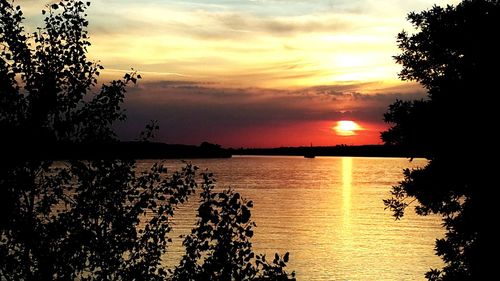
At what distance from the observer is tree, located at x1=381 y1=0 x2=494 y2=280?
29797 millimetres

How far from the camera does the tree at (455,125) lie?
2980cm

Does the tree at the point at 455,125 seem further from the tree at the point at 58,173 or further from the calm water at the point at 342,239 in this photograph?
the calm water at the point at 342,239

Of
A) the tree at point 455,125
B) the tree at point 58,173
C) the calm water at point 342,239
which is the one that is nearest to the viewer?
the tree at point 58,173

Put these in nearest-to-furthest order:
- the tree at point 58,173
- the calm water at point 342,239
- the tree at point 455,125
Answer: the tree at point 58,173 < the tree at point 455,125 < the calm water at point 342,239

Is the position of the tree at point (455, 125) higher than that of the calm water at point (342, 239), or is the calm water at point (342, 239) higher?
the tree at point (455, 125)

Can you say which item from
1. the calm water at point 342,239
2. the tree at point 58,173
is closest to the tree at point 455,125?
the tree at point 58,173

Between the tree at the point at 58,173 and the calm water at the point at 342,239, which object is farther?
the calm water at the point at 342,239

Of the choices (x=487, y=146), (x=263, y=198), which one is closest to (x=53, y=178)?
(x=487, y=146)

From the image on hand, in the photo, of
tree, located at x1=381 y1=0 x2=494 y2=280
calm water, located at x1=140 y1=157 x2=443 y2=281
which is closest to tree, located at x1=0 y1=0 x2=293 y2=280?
tree, located at x1=381 y1=0 x2=494 y2=280

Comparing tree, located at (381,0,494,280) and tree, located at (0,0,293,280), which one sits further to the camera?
tree, located at (381,0,494,280)

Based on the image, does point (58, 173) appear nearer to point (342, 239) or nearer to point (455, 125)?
point (455, 125)

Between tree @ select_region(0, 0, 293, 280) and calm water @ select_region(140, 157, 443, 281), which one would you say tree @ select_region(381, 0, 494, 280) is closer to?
tree @ select_region(0, 0, 293, 280)

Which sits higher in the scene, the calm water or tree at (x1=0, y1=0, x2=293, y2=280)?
tree at (x1=0, y1=0, x2=293, y2=280)

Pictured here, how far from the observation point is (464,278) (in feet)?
98.2
